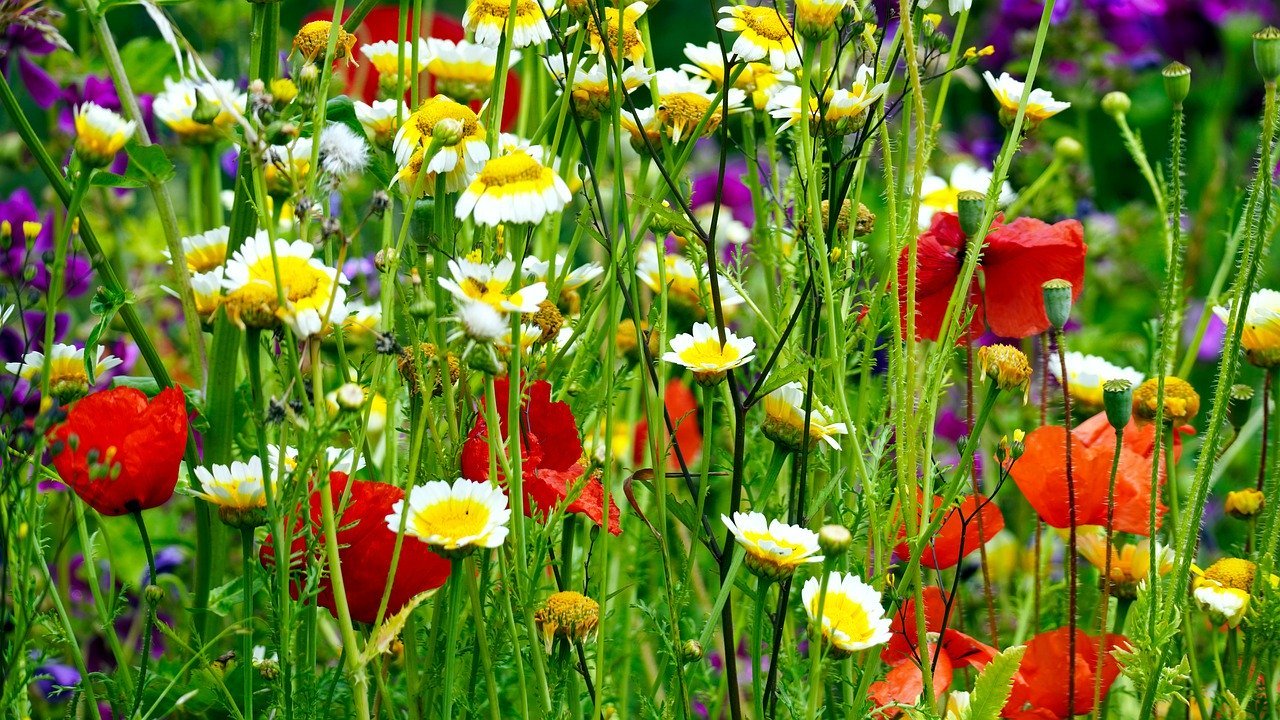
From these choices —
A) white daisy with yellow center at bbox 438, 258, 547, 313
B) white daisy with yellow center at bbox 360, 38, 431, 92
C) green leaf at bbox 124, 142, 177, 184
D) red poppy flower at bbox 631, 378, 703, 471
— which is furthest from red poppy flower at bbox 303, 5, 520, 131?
white daisy with yellow center at bbox 438, 258, 547, 313

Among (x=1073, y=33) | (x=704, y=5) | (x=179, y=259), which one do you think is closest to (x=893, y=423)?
(x=179, y=259)

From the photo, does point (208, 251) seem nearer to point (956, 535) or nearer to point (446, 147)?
point (446, 147)

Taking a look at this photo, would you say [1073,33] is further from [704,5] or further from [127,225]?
[704,5]

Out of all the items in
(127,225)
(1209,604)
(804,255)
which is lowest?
(127,225)

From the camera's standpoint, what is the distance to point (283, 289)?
44 centimetres

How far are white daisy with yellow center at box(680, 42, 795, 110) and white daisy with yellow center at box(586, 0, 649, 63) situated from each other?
0.08 feet

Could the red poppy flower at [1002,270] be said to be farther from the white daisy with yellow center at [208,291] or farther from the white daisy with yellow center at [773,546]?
the white daisy with yellow center at [208,291]

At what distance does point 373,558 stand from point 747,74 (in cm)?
29

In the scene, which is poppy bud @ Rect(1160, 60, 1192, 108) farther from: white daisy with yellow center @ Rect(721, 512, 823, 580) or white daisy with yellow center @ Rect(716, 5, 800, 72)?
white daisy with yellow center @ Rect(721, 512, 823, 580)

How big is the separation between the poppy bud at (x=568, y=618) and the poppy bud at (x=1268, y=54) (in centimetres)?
36

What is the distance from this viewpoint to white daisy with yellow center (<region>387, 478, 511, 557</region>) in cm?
44

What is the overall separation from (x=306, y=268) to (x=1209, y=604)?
0.42 meters

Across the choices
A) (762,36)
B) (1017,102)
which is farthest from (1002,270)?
(762,36)

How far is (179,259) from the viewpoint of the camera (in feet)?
1.97
